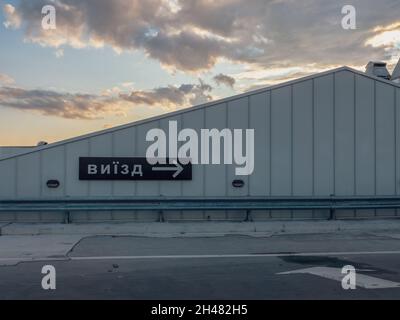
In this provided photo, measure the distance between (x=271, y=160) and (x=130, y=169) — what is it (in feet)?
12.2

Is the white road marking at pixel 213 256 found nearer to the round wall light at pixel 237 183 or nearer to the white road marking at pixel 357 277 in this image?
the white road marking at pixel 357 277

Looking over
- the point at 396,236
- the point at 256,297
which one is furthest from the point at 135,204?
the point at 256,297

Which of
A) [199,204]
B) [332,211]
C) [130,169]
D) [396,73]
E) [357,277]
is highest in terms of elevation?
[396,73]

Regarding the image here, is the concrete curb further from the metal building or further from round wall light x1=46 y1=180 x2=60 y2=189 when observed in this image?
round wall light x1=46 y1=180 x2=60 y2=189

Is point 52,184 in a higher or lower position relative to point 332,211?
higher

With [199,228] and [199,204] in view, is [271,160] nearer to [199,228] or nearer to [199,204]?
[199,204]

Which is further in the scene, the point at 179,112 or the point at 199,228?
the point at 179,112

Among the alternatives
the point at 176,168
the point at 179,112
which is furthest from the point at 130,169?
the point at 179,112

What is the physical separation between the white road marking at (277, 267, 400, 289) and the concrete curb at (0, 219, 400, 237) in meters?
4.12

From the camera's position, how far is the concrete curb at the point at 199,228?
1344 centimetres

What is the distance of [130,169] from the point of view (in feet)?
48.6

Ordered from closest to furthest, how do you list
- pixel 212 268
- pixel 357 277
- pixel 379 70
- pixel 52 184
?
pixel 357 277, pixel 212 268, pixel 52 184, pixel 379 70

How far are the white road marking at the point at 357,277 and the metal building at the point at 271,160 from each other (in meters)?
5.38
